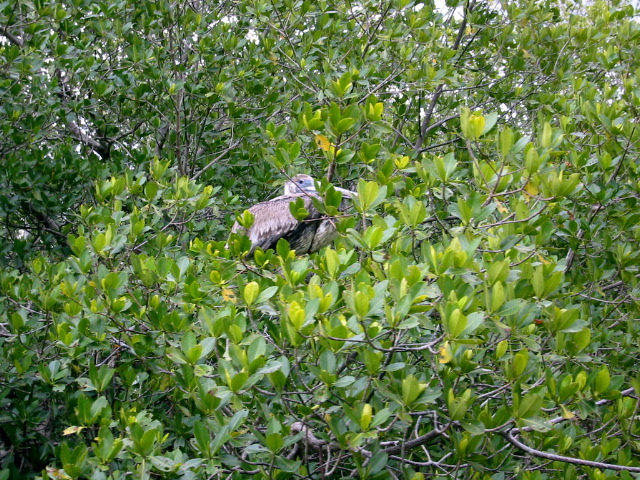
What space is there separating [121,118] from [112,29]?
2.67ft

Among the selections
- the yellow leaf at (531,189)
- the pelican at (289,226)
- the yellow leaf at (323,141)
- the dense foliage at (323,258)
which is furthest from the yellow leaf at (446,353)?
the pelican at (289,226)

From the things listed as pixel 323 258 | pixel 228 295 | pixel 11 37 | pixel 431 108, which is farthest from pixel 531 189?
pixel 11 37

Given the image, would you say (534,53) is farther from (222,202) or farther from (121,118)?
(121,118)

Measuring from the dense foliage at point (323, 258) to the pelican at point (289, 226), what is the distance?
414 millimetres

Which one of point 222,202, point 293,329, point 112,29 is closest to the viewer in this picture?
point 293,329

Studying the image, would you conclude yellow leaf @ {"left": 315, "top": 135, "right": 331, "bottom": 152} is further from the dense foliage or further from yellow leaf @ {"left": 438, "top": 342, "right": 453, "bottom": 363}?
yellow leaf @ {"left": 438, "top": 342, "right": 453, "bottom": 363}

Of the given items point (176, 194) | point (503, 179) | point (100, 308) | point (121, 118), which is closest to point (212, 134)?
point (121, 118)

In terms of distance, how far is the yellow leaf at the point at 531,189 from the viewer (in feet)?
10.1

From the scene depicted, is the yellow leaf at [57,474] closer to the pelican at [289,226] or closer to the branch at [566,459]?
the branch at [566,459]

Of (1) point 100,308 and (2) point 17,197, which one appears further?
(2) point 17,197

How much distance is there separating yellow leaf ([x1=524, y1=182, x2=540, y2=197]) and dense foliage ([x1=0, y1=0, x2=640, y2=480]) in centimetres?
2

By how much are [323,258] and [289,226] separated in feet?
8.24

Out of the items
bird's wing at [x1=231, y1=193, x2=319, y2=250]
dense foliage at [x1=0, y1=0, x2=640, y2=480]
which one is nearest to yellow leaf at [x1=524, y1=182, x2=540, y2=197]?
dense foliage at [x1=0, y1=0, x2=640, y2=480]

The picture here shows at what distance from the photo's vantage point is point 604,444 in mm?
2992
